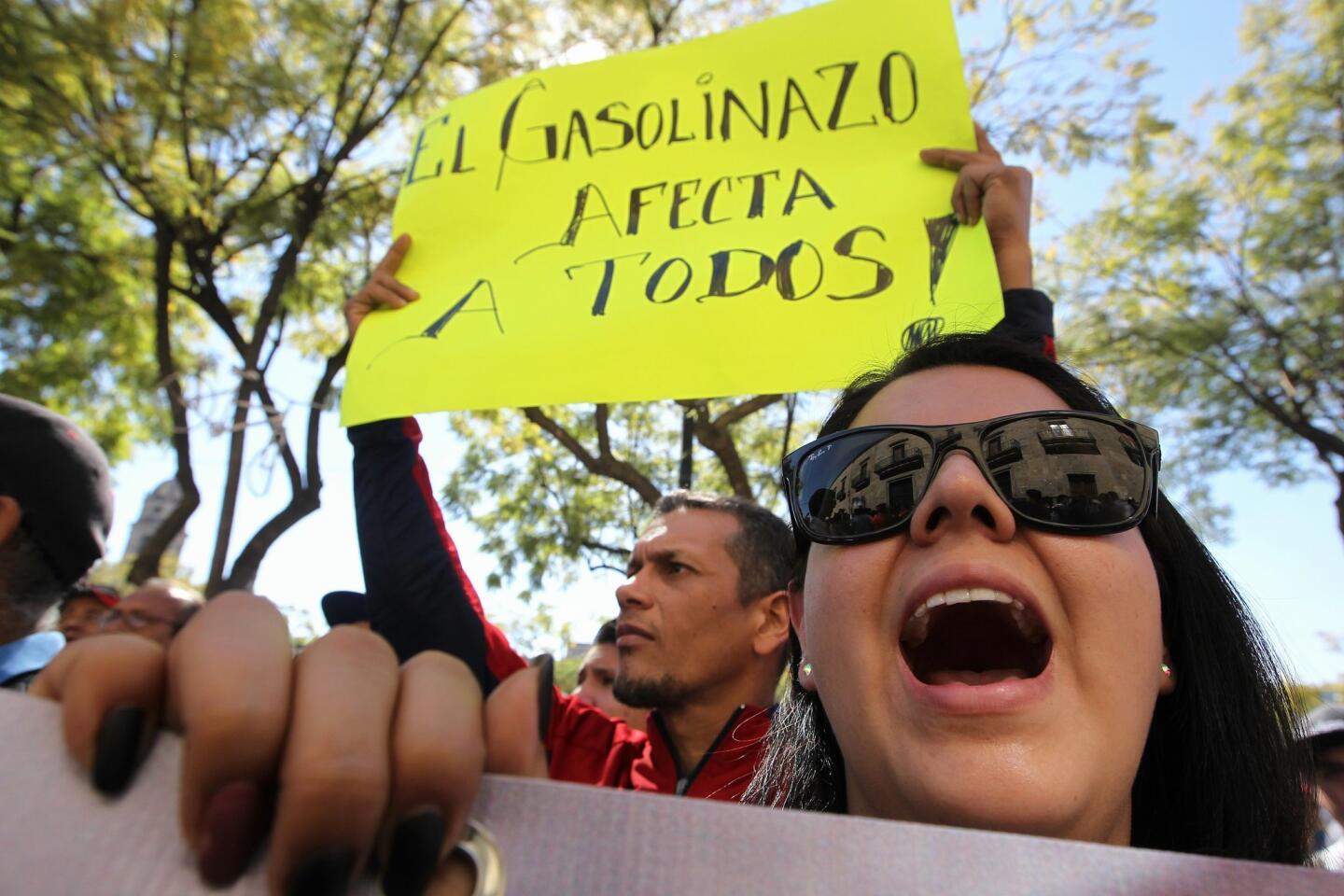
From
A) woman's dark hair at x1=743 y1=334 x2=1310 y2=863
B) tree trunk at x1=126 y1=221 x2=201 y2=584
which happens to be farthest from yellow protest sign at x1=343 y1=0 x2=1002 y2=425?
tree trunk at x1=126 y1=221 x2=201 y2=584

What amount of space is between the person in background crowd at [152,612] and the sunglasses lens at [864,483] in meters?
3.57

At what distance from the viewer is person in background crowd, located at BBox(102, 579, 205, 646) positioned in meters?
3.88

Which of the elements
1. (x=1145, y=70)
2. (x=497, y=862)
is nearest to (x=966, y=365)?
(x=497, y=862)

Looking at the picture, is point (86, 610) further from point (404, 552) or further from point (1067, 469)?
point (1067, 469)

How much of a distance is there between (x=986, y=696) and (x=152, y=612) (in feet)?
13.8

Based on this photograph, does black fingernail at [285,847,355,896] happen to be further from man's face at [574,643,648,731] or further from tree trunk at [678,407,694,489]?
tree trunk at [678,407,694,489]

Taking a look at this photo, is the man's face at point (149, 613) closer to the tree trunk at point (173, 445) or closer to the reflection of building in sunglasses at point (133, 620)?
the reflection of building in sunglasses at point (133, 620)

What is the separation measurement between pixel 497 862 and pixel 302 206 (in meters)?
9.75

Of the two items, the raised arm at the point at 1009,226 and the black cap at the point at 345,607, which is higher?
the raised arm at the point at 1009,226

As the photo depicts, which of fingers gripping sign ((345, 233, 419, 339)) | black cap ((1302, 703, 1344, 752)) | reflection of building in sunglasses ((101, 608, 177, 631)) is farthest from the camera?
reflection of building in sunglasses ((101, 608, 177, 631))

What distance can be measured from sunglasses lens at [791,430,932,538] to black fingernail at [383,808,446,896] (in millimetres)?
833

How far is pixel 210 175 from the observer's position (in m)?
8.47

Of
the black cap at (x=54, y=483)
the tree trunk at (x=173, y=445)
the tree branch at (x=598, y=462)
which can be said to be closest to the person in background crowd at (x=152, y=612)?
the black cap at (x=54, y=483)

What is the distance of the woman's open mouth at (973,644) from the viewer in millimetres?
1166
